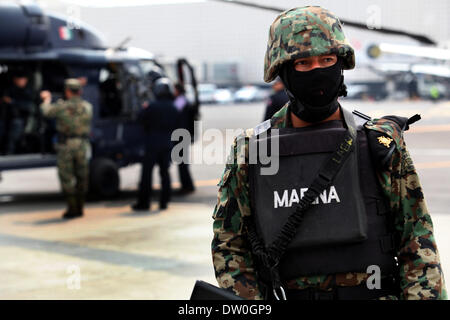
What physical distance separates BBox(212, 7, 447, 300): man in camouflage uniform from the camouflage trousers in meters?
8.24

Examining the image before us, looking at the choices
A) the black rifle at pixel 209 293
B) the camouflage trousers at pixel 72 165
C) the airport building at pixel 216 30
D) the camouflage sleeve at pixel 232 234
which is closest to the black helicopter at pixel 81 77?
the camouflage trousers at pixel 72 165

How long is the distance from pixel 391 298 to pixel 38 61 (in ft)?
35.6

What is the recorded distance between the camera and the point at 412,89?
64.4 metres

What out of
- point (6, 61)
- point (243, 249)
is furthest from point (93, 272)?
point (6, 61)

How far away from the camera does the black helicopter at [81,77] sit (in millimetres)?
12031

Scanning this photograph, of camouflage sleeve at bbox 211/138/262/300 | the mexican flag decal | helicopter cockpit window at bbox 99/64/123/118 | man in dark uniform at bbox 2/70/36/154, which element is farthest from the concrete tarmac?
camouflage sleeve at bbox 211/138/262/300

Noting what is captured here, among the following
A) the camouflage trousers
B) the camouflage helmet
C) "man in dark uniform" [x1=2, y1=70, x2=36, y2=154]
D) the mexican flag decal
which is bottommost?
the camouflage trousers

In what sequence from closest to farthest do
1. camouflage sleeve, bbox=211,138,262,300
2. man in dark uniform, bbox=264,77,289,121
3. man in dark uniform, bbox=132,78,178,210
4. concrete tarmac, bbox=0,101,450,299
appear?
camouflage sleeve, bbox=211,138,262,300 < concrete tarmac, bbox=0,101,450,299 < man in dark uniform, bbox=264,77,289,121 < man in dark uniform, bbox=132,78,178,210

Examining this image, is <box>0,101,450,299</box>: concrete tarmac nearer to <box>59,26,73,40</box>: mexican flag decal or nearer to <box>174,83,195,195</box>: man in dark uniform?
<box>174,83,195,195</box>: man in dark uniform

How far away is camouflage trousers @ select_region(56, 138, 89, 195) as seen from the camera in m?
10.4

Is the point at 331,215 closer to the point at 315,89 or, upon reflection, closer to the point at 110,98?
the point at 315,89

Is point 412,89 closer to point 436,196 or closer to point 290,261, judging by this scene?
point 436,196

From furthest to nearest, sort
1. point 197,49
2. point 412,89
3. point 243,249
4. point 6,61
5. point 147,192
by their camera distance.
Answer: point 197,49 < point 412,89 < point 6,61 < point 147,192 < point 243,249

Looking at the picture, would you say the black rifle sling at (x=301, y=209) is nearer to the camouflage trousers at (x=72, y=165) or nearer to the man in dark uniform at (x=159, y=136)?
the camouflage trousers at (x=72, y=165)
